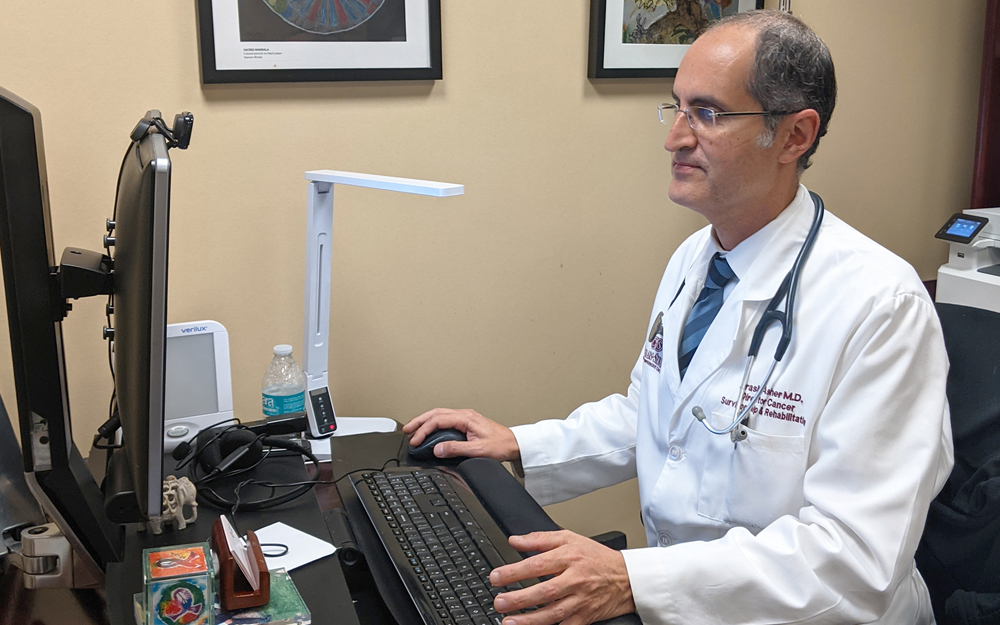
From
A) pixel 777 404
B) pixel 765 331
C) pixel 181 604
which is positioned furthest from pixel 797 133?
pixel 181 604

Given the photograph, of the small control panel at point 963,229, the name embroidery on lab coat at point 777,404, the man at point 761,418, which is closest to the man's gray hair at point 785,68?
the man at point 761,418

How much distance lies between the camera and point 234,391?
5.78 ft

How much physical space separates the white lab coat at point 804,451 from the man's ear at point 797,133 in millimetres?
86

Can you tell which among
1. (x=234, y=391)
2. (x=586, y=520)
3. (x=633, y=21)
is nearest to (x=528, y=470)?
(x=234, y=391)

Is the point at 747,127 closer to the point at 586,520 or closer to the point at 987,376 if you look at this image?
the point at 987,376

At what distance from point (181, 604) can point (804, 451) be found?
823 millimetres

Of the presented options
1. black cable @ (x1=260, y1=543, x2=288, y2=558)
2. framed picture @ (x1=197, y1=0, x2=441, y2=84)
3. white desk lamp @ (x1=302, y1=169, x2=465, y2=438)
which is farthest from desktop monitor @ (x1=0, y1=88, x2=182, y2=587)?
framed picture @ (x1=197, y1=0, x2=441, y2=84)

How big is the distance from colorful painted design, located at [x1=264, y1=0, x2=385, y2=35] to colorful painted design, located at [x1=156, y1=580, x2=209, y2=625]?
1.15 meters

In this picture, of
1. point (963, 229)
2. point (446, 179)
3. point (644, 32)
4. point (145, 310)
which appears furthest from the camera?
point (963, 229)

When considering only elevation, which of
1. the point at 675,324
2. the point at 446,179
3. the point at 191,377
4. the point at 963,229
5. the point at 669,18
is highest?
the point at 669,18

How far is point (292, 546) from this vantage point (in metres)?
1.13

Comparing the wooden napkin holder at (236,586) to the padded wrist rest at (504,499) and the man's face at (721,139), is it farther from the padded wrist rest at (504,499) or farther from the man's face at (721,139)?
the man's face at (721,139)

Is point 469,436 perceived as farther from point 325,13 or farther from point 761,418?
point 325,13

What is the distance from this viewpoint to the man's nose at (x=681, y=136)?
1.31 metres
